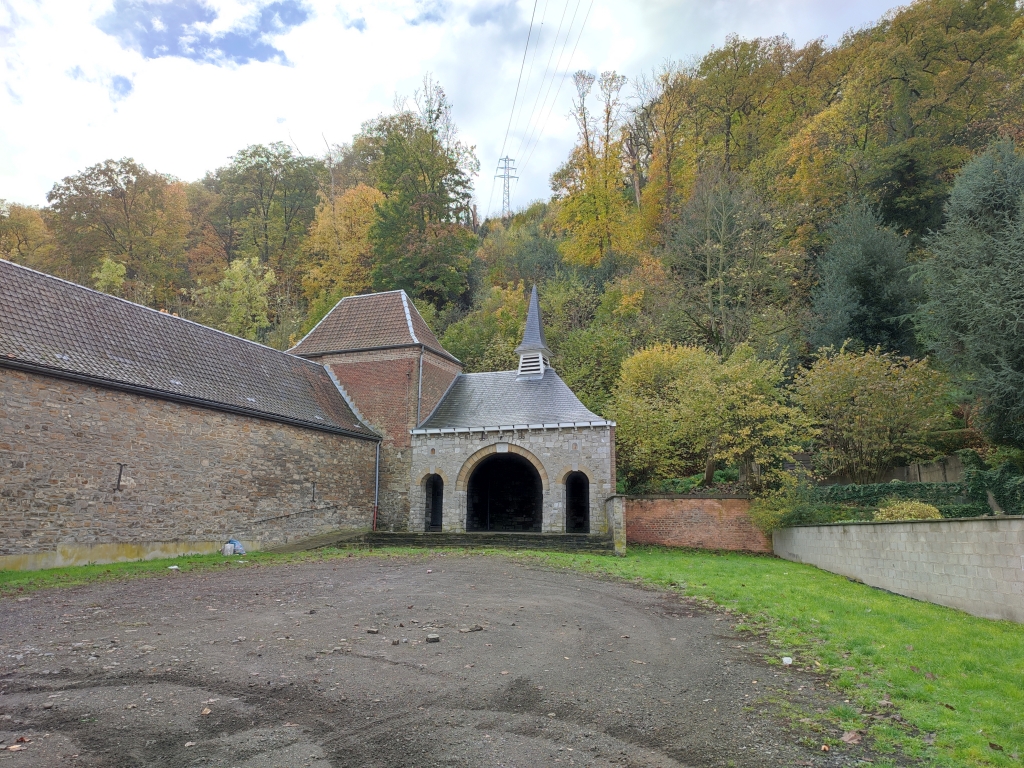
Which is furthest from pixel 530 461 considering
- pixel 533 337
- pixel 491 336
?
pixel 491 336

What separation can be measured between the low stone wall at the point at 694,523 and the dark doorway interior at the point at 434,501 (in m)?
7.05

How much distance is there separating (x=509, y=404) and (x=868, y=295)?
14.2 m

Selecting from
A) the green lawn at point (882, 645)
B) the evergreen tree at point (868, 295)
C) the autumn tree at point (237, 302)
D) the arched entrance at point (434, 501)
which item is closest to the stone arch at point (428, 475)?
the arched entrance at point (434, 501)

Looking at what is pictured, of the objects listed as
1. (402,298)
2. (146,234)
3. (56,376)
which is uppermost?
(146,234)

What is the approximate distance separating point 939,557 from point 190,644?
997 cm

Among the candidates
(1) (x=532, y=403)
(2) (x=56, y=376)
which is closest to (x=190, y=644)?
(2) (x=56, y=376)

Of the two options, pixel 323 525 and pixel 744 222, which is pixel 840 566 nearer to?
pixel 323 525

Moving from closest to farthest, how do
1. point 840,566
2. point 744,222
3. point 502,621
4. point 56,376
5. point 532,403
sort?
point 502,621
point 56,376
point 840,566
point 532,403
point 744,222

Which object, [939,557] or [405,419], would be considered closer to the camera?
[939,557]

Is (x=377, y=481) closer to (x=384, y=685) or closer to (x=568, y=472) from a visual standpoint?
(x=568, y=472)

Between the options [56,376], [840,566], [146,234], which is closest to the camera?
[56,376]

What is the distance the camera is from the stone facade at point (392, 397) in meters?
21.1

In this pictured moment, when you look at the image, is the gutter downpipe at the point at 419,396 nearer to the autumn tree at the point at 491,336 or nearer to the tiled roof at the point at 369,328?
the tiled roof at the point at 369,328

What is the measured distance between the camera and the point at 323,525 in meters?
18.4
